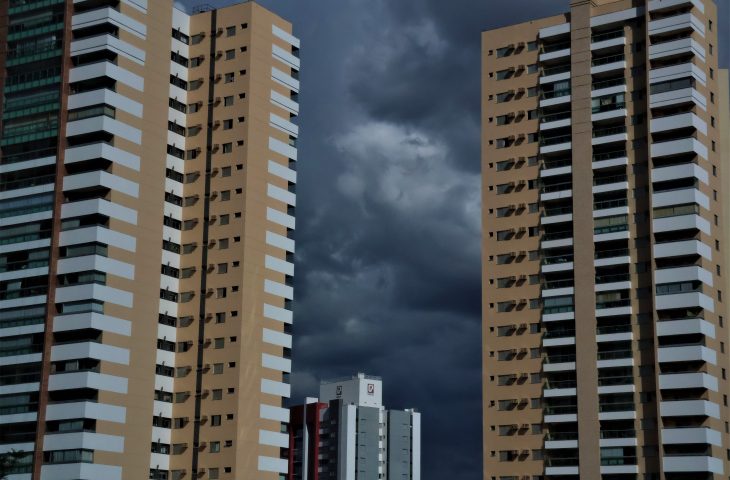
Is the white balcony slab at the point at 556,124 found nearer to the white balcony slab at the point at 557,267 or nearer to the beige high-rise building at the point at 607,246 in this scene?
the beige high-rise building at the point at 607,246

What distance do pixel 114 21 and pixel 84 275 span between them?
2107cm

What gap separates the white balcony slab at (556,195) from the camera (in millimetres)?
107562

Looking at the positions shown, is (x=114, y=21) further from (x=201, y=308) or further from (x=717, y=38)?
(x=717, y=38)

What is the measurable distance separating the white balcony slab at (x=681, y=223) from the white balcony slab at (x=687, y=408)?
13991 millimetres

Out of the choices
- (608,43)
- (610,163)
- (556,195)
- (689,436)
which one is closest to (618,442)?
(689,436)

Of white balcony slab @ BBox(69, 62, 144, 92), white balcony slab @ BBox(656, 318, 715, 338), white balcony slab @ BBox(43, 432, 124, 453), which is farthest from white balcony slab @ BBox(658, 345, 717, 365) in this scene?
white balcony slab @ BBox(69, 62, 144, 92)

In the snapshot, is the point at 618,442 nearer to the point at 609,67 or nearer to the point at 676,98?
the point at 676,98

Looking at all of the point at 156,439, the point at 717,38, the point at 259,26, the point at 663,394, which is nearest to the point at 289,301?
the point at 156,439

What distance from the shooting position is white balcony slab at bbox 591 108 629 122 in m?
106

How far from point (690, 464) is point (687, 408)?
169 inches

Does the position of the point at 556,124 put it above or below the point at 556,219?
above

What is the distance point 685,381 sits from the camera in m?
98.4

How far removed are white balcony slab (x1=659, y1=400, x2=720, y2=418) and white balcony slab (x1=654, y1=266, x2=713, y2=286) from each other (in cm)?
969

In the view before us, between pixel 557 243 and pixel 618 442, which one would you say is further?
pixel 557 243
